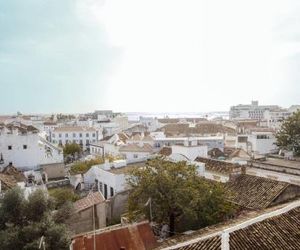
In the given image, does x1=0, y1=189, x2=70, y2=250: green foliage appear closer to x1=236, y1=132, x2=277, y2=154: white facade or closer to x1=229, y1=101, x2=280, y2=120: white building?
x1=236, y1=132, x2=277, y2=154: white facade

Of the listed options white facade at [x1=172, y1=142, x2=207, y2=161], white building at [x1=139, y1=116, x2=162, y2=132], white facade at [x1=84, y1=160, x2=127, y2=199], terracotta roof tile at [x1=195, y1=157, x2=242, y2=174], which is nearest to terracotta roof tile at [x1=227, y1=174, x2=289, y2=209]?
terracotta roof tile at [x1=195, y1=157, x2=242, y2=174]

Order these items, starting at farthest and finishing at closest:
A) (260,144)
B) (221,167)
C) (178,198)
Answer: (260,144), (221,167), (178,198)

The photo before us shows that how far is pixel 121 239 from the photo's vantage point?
59.2 feet

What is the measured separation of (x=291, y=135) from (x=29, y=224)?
36.0 m

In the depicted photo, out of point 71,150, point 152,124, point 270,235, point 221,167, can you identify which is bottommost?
point 71,150

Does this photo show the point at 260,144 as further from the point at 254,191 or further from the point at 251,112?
the point at 251,112

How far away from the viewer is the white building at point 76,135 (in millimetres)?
88625

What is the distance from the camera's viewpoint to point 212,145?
54906 millimetres

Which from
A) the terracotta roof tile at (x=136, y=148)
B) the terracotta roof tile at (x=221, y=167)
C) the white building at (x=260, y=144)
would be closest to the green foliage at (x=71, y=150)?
the terracotta roof tile at (x=136, y=148)

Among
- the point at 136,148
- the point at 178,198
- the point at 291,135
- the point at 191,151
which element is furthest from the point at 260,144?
the point at 178,198

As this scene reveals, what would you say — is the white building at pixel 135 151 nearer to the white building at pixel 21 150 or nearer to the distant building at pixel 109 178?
the white building at pixel 21 150

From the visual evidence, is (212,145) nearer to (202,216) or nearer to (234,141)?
(234,141)

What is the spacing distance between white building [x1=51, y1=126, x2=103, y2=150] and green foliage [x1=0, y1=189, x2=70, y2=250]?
221 ft

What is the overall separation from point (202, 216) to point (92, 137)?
6876 cm
